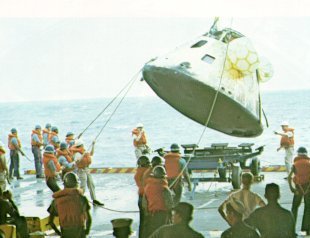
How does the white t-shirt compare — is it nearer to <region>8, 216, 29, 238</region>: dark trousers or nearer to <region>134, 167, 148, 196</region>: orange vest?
<region>134, 167, 148, 196</region>: orange vest

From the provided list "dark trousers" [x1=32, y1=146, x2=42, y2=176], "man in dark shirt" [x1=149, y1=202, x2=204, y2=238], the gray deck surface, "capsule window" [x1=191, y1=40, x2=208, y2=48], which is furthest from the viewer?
"dark trousers" [x1=32, y1=146, x2=42, y2=176]

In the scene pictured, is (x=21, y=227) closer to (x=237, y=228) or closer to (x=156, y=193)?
(x=156, y=193)

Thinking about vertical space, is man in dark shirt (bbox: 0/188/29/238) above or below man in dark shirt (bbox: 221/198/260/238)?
below

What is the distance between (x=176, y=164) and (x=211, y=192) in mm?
4197

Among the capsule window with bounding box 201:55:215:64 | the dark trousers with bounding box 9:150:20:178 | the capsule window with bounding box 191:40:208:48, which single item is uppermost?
the capsule window with bounding box 191:40:208:48

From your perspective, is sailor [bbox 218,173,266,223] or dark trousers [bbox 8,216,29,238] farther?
dark trousers [bbox 8,216,29,238]

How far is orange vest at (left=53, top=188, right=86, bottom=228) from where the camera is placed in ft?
27.9

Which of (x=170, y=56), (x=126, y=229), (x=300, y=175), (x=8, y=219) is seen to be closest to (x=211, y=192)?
(x=170, y=56)

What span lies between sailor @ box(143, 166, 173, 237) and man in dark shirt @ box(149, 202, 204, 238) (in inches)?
111

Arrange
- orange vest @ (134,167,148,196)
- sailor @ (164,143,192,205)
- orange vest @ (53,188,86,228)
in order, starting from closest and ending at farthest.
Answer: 1. orange vest @ (53,188,86,228)
2. orange vest @ (134,167,148,196)
3. sailor @ (164,143,192,205)

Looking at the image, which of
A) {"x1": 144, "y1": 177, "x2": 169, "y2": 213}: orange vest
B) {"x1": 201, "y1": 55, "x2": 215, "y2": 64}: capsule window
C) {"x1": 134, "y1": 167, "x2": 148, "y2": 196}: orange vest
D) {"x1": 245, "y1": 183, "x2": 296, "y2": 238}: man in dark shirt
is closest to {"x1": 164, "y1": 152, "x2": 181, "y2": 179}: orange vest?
{"x1": 134, "y1": 167, "x2": 148, "y2": 196}: orange vest

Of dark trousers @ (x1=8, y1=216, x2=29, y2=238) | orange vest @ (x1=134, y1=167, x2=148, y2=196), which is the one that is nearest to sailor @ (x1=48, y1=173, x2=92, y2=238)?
dark trousers @ (x1=8, y1=216, x2=29, y2=238)

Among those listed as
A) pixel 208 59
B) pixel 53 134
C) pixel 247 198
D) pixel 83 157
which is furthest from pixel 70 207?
pixel 53 134

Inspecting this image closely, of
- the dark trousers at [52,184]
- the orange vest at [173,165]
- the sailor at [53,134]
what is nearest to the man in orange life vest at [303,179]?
the orange vest at [173,165]
